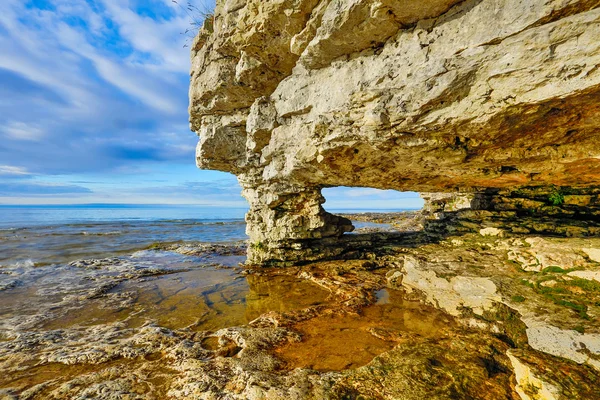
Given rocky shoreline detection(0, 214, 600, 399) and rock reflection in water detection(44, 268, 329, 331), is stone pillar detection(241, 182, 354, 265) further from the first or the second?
A: rocky shoreline detection(0, 214, 600, 399)

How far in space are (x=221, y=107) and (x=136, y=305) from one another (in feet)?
28.3

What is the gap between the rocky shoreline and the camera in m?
4.27

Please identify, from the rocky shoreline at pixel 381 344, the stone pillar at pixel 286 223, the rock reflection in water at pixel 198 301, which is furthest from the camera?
the stone pillar at pixel 286 223

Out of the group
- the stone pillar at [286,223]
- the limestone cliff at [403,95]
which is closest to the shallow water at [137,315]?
the stone pillar at [286,223]

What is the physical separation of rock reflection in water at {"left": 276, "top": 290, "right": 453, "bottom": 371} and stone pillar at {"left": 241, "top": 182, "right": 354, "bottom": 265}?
211 inches

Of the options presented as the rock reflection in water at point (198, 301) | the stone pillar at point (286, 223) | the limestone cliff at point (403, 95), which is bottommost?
the rock reflection in water at point (198, 301)

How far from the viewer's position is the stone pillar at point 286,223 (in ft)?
41.5

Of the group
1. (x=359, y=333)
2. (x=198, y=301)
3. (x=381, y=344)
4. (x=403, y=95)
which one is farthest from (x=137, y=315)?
(x=403, y=95)

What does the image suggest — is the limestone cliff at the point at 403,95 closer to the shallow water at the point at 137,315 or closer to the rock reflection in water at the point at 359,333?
the shallow water at the point at 137,315

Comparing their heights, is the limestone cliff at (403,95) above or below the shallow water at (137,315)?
above

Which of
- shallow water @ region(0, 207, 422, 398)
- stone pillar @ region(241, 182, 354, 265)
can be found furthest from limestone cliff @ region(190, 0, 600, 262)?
shallow water @ region(0, 207, 422, 398)

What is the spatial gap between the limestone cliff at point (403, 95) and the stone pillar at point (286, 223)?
0.37ft

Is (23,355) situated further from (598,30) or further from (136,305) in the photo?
(598,30)

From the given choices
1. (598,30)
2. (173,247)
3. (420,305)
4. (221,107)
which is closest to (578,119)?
(598,30)
